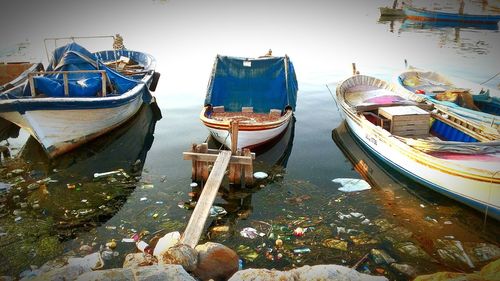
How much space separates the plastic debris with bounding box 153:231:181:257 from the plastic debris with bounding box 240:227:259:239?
152 centimetres

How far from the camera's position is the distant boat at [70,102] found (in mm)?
10680

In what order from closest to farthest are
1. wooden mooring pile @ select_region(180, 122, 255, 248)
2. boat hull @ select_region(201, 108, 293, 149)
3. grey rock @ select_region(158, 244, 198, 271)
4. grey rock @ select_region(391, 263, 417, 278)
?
grey rock @ select_region(158, 244, 198, 271) → grey rock @ select_region(391, 263, 417, 278) → wooden mooring pile @ select_region(180, 122, 255, 248) → boat hull @ select_region(201, 108, 293, 149)

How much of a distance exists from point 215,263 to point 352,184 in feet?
18.3

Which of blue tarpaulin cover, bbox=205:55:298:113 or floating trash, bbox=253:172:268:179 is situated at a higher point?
blue tarpaulin cover, bbox=205:55:298:113

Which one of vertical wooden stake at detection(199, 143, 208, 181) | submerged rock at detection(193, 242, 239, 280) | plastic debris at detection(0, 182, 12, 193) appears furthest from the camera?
vertical wooden stake at detection(199, 143, 208, 181)

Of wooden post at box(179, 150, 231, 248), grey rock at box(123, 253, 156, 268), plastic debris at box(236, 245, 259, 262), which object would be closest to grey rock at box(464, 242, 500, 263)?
plastic debris at box(236, 245, 259, 262)

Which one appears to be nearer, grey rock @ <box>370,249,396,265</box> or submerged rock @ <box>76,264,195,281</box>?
submerged rock @ <box>76,264,195,281</box>

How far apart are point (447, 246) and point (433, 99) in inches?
346

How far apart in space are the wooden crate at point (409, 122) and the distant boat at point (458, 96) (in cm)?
169

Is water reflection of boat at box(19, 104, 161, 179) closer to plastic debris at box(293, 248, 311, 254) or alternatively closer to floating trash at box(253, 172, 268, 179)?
floating trash at box(253, 172, 268, 179)

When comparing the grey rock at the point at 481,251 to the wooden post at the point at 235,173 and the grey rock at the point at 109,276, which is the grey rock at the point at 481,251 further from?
the grey rock at the point at 109,276

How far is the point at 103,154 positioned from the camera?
12242mm

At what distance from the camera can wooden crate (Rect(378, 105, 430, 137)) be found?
11.3m

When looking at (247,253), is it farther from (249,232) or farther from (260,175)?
(260,175)
